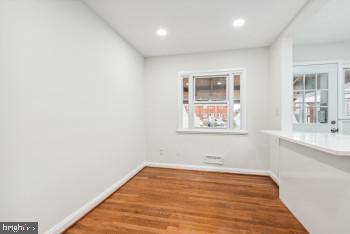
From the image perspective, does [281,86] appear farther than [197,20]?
Yes

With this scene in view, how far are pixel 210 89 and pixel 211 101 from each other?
283 millimetres

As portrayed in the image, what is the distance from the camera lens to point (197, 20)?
2.37 m

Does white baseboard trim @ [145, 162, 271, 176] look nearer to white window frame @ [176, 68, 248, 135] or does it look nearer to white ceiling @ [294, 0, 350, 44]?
white window frame @ [176, 68, 248, 135]

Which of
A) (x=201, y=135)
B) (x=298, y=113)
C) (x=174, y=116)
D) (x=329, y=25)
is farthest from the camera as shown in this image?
(x=174, y=116)

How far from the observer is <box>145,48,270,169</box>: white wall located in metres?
3.29

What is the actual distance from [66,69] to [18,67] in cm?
47

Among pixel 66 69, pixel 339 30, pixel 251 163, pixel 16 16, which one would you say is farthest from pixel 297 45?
pixel 16 16

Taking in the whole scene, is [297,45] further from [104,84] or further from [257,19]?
[104,84]

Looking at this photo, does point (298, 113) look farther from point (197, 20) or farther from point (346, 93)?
point (197, 20)

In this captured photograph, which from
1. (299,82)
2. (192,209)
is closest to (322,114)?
(299,82)

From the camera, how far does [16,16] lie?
131 centimetres

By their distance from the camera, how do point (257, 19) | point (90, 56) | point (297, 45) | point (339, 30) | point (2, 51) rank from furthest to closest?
1. point (297, 45)
2. point (339, 30)
3. point (257, 19)
4. point (90, 56)
5. point (2, 51)

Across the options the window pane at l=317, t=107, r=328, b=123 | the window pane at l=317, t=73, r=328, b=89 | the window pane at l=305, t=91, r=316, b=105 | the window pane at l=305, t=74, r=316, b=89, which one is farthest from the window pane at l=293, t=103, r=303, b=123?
the window pane at l=317, t=73, r=328, b=89

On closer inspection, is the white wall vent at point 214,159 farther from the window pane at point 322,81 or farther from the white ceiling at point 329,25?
the white ceiling at point 329,25
